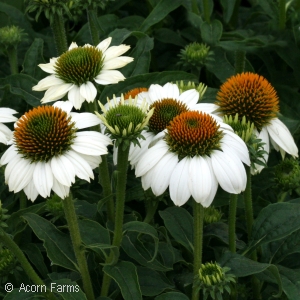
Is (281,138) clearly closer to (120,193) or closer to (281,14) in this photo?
(120,193)

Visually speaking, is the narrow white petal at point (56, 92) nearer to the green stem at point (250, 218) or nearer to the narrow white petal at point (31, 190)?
the narrow white petal at point (31, 190)

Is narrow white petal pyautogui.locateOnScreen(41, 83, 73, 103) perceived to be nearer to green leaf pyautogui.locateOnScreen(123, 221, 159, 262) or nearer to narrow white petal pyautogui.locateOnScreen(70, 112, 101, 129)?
narrow white petal pyautogui.locateOnScreen(70, 112, 101, 129)

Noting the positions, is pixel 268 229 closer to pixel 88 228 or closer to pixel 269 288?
pixel 269 288

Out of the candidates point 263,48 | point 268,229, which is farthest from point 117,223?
point 263,48

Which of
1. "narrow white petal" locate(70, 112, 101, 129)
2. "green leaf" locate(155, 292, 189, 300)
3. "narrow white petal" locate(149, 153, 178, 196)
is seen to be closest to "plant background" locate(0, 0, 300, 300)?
"green leaf" locate(155, 292, 189, 300)

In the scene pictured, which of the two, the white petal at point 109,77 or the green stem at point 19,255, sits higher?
the white petal at point 109,77

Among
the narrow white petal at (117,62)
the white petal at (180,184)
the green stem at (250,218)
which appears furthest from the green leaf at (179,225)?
the narrow white petal at (117,62)
